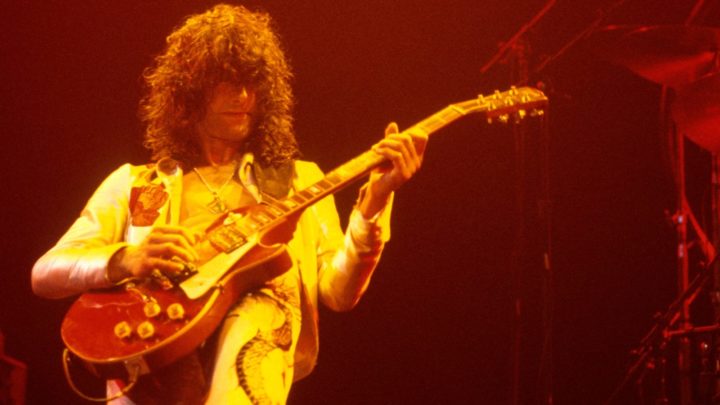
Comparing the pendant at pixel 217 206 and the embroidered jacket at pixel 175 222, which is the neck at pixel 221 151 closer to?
the embroidered jacket at pixel 175 222

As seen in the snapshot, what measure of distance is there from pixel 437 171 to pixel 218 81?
2293 mm

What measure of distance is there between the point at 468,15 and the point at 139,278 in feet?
11.2

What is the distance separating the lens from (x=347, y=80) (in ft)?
17.9

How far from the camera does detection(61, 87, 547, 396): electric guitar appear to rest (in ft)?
8.45

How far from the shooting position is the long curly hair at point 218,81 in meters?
3.40

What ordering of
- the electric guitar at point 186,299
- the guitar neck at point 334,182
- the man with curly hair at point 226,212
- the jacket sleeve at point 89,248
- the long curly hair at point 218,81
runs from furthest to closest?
1. the long curly hair at point 218,81
2. the guitar neck at point 334,182
3. the jacket sleeve at point 89,248
4. the man with curly hair at point 226,212
5. the electric guitar at point 186,299

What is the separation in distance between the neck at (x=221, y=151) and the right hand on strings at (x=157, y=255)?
562mm

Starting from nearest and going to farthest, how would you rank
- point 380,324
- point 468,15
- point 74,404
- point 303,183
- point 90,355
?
1. point 90,355
2. point 303,183
3. point 74,404
4. point 380,324
5. point 468,15

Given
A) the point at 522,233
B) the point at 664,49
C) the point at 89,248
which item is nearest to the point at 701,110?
the point at 664,49

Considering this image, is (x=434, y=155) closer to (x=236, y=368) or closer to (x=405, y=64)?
(x=405, y=64)

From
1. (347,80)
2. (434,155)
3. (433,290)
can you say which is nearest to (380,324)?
(433,290)

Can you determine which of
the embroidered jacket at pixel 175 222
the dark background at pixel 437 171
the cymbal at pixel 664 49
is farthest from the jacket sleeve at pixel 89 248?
the cymbal at pixel 664 49

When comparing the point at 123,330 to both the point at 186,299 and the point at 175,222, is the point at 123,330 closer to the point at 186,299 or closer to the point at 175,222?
the point at 186,299

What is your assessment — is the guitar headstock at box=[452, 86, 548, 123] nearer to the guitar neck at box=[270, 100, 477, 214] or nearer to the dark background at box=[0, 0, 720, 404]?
the guitar neck at box=[270, 100, 477, 214]
